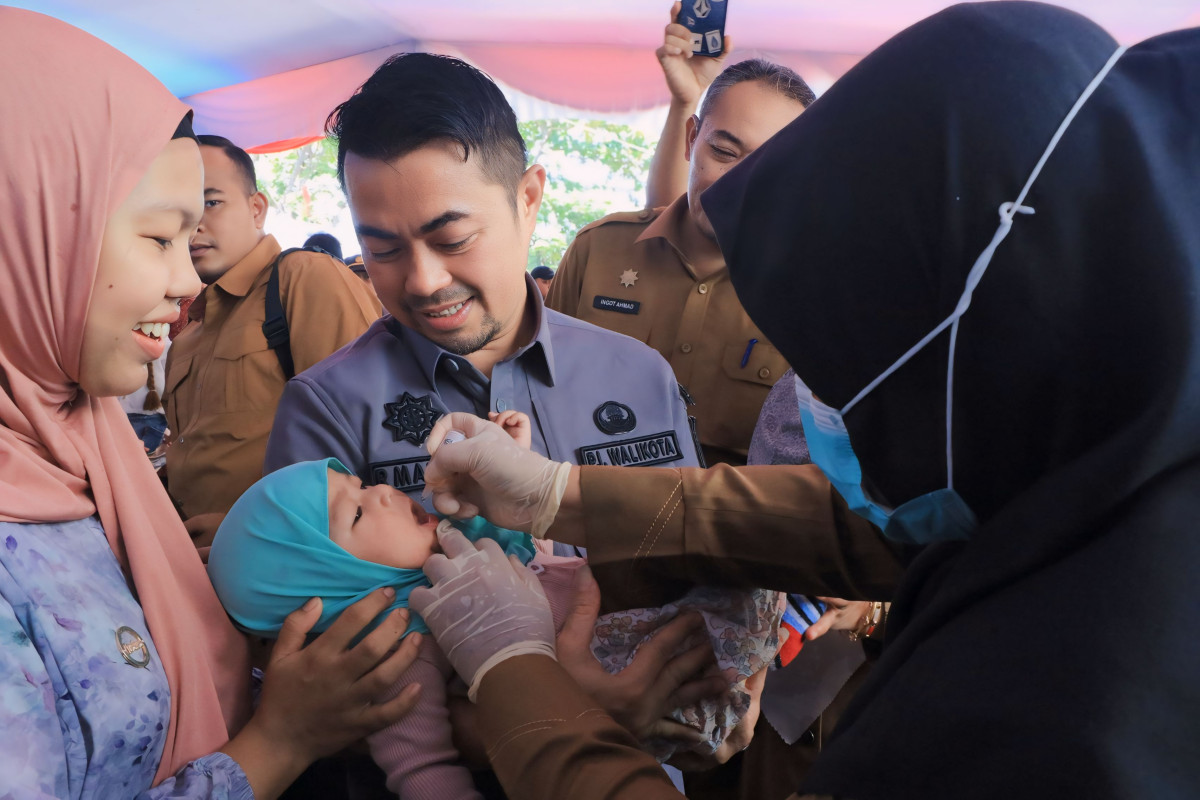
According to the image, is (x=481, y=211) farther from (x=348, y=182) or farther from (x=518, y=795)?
(x=518, y=795)

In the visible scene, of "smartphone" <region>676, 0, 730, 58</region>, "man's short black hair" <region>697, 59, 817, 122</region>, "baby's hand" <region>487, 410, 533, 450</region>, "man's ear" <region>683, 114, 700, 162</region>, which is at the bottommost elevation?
"baby's hand" <region>487, 410, 533, 450</region>

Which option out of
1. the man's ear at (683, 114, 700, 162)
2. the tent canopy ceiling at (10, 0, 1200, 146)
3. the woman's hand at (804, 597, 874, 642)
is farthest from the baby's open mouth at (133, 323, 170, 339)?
the tent canopy ceiling at (10, 0, 1200, 146)

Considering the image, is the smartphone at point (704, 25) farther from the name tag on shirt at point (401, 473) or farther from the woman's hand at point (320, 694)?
the woman's hand at point (320, 694)

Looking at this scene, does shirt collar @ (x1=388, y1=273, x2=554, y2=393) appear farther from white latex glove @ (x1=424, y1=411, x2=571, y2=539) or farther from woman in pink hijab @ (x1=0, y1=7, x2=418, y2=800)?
woman in pink hijab @ (x1=0, y1=7, x2=418, y2=800)

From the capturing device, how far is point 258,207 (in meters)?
3.75

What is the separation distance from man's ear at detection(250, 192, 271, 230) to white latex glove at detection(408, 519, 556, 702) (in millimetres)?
2657

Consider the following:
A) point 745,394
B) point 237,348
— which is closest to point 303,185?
point 237,348

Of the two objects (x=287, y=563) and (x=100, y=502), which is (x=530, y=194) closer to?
(x=287, y=563)

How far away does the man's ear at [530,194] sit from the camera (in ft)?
6.99

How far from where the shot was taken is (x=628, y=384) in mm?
2184

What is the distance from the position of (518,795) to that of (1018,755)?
0.77 meters

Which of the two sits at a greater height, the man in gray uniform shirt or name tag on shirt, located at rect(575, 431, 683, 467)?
the man in gray uniform shirt

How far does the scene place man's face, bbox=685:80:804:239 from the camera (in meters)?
2.85

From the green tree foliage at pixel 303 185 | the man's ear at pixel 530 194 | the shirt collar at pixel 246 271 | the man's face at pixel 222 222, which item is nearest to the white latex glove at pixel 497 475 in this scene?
the man's ear at pixel 530 194
